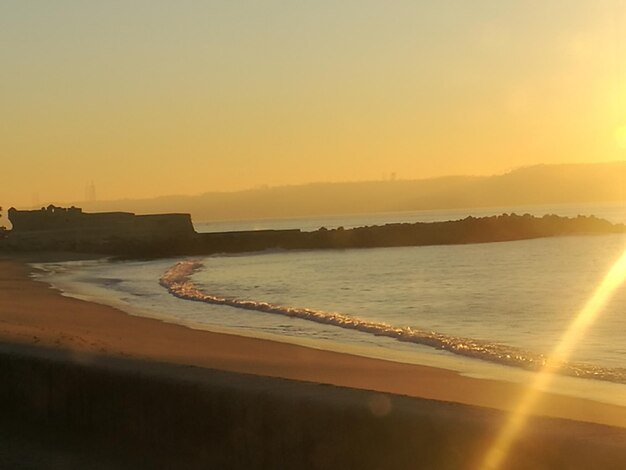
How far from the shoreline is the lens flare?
0.90 feet

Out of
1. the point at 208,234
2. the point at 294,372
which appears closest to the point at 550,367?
the point at 294,372

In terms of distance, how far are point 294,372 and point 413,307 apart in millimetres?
11817

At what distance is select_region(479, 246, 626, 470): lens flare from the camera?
4.69m

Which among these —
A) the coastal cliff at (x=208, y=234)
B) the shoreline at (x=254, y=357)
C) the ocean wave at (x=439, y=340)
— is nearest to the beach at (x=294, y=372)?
the shoreline at (x=254, y=357)

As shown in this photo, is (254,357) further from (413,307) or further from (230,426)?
(413,307)

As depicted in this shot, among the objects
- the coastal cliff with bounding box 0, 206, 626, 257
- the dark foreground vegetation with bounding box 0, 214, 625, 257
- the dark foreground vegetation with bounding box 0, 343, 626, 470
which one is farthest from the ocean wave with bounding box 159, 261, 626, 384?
the coastal cliff with bounding box 0, 206, 626, 257

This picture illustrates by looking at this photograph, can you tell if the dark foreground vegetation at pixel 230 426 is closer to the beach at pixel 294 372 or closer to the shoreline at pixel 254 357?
the beach at pixel 294 372

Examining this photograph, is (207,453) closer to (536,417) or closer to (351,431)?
(351,431)

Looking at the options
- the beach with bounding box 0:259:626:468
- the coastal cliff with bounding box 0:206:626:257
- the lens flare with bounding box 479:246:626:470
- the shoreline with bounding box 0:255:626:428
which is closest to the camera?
the lens flare with bounding box 479:246:626:470

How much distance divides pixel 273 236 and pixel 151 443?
6882cm

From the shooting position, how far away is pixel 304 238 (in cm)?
7344

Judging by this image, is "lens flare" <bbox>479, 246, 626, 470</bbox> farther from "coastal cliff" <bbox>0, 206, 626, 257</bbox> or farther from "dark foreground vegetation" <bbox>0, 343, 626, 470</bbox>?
"coastal cliff" <bbox>0, 206, 626, 257</bbox>

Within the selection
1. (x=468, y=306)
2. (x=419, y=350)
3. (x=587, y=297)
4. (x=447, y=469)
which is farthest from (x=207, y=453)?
(x=587, y=297)

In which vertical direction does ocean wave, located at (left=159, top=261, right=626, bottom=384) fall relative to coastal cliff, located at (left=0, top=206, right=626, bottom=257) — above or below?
below
